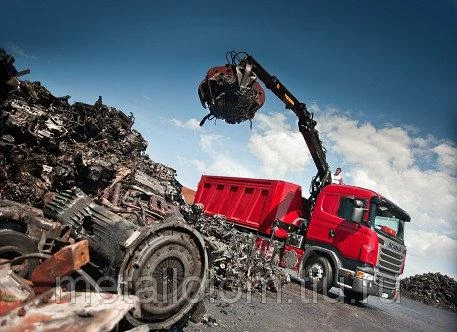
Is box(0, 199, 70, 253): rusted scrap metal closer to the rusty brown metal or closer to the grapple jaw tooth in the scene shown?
the rusty brown metal

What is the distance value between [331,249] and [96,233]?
6.28 meters

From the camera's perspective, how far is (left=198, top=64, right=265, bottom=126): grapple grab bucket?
7.63 meters

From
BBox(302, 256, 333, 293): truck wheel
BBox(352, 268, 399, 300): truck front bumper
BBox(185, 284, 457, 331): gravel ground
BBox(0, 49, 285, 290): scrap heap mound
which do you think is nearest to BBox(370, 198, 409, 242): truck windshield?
BBox(352, 268, 399, 300): truck front bumper

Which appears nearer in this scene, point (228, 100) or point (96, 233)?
point (96, 233)

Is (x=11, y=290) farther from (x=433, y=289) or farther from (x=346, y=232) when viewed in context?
(x=433, y=289)

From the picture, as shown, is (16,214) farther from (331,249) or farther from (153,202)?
(331,249)

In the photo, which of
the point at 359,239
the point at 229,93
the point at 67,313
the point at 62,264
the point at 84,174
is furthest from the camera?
the point at 229,93

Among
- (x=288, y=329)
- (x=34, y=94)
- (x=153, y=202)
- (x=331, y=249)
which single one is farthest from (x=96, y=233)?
(x=331, y=249)

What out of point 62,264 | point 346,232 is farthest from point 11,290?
point 346,232

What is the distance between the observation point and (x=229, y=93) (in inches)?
307

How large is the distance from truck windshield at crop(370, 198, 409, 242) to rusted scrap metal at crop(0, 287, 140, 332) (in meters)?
7.01

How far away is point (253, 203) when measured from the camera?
10.1m

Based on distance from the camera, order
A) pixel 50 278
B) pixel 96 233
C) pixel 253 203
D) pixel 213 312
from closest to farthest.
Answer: pixel 50 278
pixel 96 233
pixel 213 312
pixel 253 203

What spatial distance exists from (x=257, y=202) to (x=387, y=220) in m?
3.54
